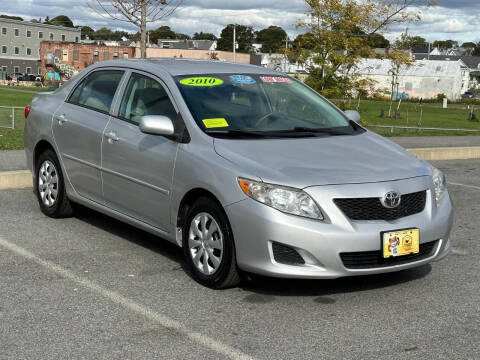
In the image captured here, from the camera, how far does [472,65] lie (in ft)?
412

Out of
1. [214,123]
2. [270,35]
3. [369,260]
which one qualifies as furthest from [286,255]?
[270,35]

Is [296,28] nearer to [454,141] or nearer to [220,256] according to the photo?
[454,141]

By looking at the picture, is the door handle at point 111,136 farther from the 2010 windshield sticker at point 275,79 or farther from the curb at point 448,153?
the curb at point 448,153

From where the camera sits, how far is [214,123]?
18.1 ft

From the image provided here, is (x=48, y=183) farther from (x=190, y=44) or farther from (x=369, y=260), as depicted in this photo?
(x=190, y=44)

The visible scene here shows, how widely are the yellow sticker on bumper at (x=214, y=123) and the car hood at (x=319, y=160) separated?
217 millimetres

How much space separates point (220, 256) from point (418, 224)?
4.56 feet

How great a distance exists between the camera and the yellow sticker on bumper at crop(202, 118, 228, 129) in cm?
550

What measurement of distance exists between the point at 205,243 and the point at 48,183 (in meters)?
2.73

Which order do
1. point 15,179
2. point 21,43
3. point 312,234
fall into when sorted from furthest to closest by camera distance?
point 21,43 < point 15,179 < point 312,234

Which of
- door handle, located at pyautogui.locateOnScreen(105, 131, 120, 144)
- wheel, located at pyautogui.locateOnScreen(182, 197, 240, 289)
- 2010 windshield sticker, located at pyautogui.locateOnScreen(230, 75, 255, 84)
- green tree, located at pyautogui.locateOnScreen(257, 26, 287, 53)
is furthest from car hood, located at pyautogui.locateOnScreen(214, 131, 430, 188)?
green tree, located at pyautogui.locateOnScreen(257, 26, 287, 53)

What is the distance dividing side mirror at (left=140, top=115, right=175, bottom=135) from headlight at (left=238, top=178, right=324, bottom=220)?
41.8 inches

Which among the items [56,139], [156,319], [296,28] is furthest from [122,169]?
[296,28]

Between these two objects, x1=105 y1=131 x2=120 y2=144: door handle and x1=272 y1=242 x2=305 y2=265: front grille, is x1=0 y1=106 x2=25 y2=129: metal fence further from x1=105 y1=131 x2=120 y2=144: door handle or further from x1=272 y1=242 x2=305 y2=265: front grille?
x1=272 y1=242 x2=305 y2=265: front grille
